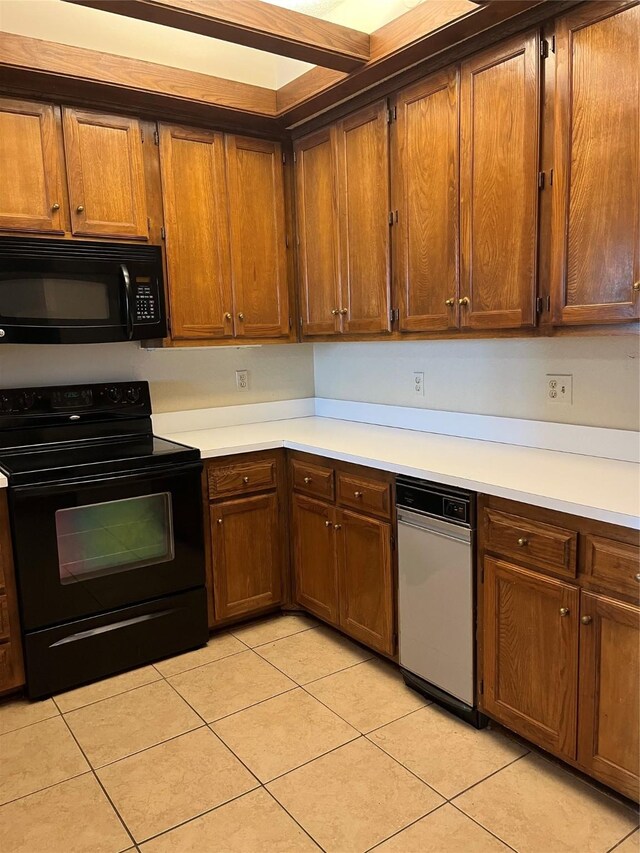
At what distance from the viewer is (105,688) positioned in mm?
2523

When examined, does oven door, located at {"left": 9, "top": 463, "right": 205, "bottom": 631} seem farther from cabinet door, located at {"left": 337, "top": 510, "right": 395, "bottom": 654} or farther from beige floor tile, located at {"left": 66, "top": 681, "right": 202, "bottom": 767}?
cabinet door, located at {"left": 337, "top": 510, "right": 395, "bottom": 654}

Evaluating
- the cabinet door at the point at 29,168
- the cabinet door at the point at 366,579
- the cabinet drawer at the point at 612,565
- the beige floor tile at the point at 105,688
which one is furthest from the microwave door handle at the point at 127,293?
the cabinet drawer at the point at 612,565

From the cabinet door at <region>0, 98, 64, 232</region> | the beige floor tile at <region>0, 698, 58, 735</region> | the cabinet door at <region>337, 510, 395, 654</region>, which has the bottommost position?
the beige floor tile at <region>0, 698, 58, 735</region>

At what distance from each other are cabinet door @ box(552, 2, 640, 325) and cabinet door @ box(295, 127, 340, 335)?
1.19 meters

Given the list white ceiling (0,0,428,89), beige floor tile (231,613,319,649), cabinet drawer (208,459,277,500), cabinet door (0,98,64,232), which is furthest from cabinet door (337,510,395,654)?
white ceiling (0,0,428,89)

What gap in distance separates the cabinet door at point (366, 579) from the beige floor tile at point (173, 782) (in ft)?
2.41

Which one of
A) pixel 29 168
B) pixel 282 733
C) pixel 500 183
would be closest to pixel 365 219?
pixel 500 183

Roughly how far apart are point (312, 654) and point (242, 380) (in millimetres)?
1474

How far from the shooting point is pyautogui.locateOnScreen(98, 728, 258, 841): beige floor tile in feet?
6.00

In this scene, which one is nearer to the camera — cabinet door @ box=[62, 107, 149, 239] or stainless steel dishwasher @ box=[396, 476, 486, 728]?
stainless steel dishwasher @ box=[396, 476, 486, 728]

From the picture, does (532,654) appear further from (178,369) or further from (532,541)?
(178,369)

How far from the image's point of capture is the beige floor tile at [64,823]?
5.67 feet

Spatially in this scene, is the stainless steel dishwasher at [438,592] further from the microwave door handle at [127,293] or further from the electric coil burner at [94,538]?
the microwave door handle at [127,293]

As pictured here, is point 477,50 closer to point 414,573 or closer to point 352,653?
point 414,573
